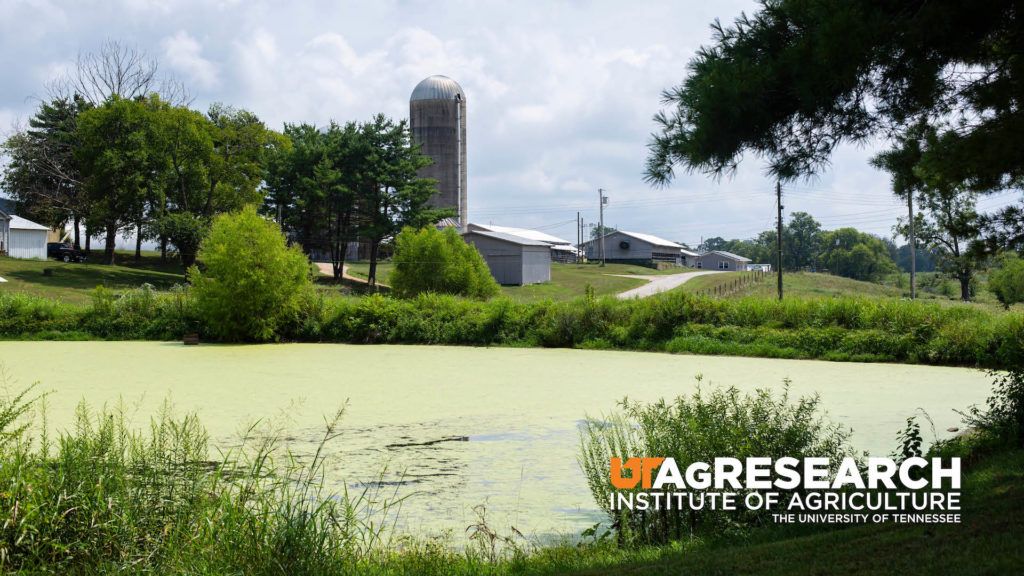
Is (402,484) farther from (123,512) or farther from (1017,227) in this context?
(1017,227)

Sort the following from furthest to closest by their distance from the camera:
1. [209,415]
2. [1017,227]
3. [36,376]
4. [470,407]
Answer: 1. [36,376]
2. [470,407]
3. [209,415]
4. [1017,227]

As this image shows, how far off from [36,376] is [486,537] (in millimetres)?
9590

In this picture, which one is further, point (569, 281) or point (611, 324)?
point (569, 281)

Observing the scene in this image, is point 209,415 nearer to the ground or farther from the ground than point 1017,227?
nearer to the ground

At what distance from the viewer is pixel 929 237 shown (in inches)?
1375

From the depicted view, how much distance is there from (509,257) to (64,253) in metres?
22.0

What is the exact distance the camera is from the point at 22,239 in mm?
34906

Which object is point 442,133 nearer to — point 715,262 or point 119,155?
point 119,155

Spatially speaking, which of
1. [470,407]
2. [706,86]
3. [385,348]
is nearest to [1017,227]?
[706,86]

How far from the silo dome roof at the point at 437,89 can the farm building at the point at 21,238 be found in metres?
20.6

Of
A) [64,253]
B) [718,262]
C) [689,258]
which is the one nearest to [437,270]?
[64,253]

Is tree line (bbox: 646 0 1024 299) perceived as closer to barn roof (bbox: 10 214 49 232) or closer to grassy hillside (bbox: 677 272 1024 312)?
grassy hillside (bbox: 677 272 1024 312)

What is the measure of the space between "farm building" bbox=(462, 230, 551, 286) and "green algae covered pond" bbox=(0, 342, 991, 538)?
19.8 m

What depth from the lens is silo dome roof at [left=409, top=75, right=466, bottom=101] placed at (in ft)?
142
